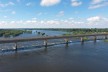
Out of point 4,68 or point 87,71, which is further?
point 4,68

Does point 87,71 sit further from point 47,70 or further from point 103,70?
point 47,70

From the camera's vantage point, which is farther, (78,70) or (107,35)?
(107,35)

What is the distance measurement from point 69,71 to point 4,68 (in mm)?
16502

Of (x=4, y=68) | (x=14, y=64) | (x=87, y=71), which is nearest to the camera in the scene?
(x=87, y=71)

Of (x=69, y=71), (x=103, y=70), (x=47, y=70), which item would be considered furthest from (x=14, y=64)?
(x=103, y=70)

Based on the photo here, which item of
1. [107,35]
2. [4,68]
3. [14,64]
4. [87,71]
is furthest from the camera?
[107,35]

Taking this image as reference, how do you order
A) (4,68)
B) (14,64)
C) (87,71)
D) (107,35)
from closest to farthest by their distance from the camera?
1. (87,71)
2. (4,68)
3. (14,64)
4. (107,35)

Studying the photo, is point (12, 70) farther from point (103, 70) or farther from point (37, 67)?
point (103, 70)

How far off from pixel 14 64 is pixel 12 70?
5.90 m

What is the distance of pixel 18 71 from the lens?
38.3 m

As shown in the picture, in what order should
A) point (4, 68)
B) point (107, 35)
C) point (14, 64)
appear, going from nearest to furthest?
point (4, 68)
point (14, 64)
point (107, 35)

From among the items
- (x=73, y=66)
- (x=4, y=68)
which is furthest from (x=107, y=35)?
(x=4, y=68)

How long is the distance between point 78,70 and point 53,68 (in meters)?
6.28

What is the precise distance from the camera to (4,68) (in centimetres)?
4100
